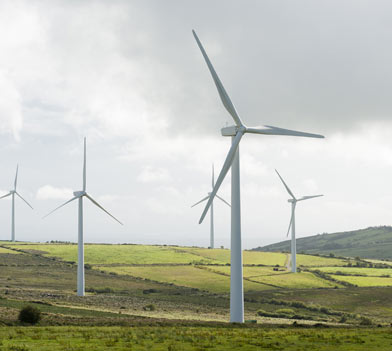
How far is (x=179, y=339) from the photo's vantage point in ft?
117

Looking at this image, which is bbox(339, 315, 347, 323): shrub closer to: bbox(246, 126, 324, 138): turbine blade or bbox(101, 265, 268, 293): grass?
bbox(246, 126, 324, 138): turbine blade

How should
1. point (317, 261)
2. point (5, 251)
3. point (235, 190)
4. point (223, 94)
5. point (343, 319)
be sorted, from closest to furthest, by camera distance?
point (235, 190) → point (223, 94) → point (343, 319) → point (5, 251) → point (317, 261)

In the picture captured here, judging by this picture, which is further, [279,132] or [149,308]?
[149,308]

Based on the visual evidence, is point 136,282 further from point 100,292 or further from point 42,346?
point 42,346

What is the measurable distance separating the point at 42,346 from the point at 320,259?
449ft

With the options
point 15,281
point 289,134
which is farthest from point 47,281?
point 289,134

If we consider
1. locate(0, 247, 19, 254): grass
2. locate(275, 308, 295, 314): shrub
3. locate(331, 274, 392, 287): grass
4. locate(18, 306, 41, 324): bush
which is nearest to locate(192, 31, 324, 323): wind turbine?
locate(18, 306, 41, 324): bush

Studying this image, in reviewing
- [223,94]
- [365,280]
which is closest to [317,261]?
[365,280]

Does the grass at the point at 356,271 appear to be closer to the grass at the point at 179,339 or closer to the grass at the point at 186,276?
the grass at the point at 186,276

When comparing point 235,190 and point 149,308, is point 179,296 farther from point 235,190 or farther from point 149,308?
point 235,190

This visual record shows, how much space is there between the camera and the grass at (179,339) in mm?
32094

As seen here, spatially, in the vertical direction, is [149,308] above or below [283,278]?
above

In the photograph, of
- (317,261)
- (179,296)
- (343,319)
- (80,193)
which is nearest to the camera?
(343,319)

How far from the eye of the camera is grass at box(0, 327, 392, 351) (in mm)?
32094
